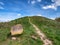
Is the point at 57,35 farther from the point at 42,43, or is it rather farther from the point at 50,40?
the point at 42,43

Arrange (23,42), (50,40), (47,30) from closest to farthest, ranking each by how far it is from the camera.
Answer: (23,42) < (50,40) < (47,30)

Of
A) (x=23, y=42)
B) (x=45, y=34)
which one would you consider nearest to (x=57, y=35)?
(x=45, y=34)

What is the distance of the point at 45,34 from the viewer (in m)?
32.8

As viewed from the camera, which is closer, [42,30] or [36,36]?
[36,36]

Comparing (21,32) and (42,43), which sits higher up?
(21,32)

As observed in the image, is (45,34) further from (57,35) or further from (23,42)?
(23,42)

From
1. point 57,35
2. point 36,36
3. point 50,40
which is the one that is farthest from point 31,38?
point 57,35

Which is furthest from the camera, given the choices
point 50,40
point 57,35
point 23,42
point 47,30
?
point 47,30

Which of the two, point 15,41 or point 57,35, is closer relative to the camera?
point 15,41

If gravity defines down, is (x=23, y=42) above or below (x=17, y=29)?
below

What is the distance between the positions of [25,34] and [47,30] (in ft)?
19.1

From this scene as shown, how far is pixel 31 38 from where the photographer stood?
97.3 feet

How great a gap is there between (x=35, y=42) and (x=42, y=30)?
735 cm

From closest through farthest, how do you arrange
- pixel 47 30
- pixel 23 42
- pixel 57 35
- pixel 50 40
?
pixel 23 42
pixel 50 40
pixel 57 35
pixel 47 30
